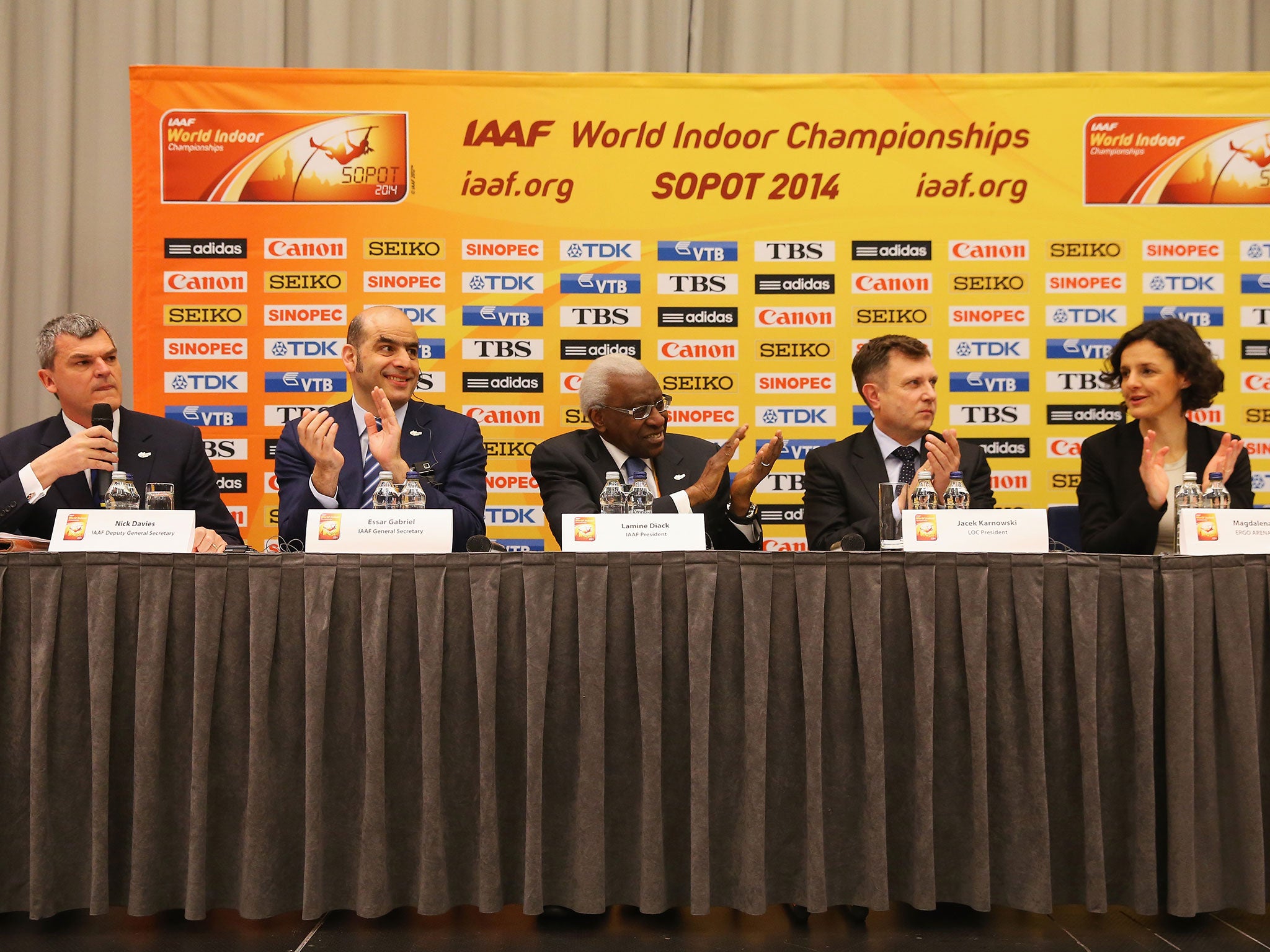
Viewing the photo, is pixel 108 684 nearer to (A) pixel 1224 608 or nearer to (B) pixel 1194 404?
(A) pixel 1224 608

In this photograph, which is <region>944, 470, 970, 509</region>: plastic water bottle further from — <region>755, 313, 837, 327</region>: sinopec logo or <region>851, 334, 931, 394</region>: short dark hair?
<region>755, 313, 837, 327</region>: sinopec logo

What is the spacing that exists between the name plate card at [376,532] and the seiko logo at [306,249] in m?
2.30

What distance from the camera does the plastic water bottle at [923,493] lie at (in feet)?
7.73

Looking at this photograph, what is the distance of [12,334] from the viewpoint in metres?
4.46

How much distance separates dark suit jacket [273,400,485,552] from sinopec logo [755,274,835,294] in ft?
5.15

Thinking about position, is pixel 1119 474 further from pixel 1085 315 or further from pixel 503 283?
pixel 503 283

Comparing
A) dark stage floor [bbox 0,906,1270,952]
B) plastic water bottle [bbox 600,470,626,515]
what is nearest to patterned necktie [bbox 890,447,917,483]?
plastic water bottle [bbox 600,470,626,515]

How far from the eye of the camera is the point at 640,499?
258 centimetres

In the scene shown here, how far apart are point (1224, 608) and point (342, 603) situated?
5.78ft

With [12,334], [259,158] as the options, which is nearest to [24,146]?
[12,334]

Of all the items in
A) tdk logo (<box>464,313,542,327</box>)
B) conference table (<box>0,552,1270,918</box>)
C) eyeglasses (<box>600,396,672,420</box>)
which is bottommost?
conference table (<box>0,552,1270,918</box>)

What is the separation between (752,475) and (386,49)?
9.76ft

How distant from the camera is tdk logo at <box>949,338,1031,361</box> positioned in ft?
13.6

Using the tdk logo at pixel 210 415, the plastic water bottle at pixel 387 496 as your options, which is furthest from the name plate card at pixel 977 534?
the tdk logo at pixel 210 415
